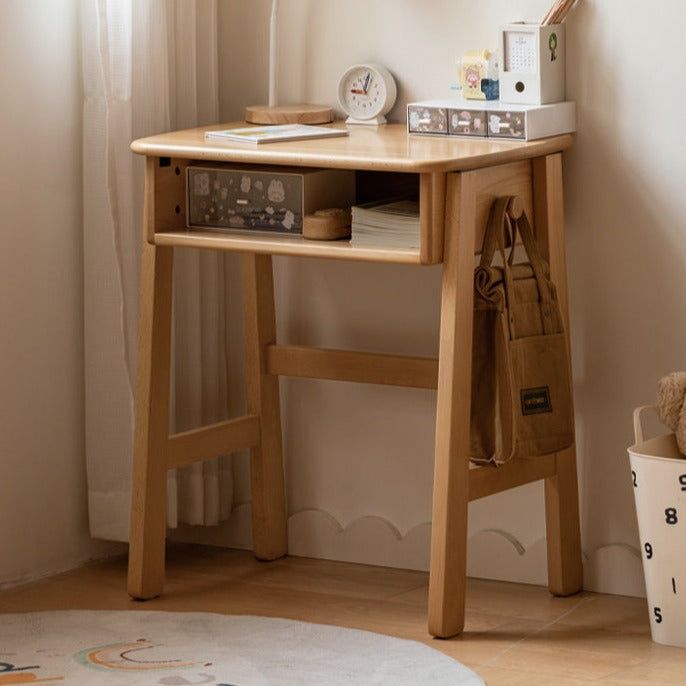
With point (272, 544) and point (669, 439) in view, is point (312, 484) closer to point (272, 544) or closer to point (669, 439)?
point (272, 544)

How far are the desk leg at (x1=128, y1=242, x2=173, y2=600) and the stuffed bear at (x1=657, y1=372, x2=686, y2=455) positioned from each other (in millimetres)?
905

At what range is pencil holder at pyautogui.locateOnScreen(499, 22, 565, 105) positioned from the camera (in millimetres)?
2770

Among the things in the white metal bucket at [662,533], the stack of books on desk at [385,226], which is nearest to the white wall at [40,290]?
the stack of books on desk at [385,226]

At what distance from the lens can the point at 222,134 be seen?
9.12 ft

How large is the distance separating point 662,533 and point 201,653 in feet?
2.56

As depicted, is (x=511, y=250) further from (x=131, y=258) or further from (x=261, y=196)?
(x=131, y=258)

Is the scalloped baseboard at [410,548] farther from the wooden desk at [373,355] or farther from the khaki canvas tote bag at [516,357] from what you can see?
the khaki canvas tote bag at [516,357]

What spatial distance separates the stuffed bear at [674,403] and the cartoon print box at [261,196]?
0.66 meters

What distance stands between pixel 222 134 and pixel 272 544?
2.91 feet

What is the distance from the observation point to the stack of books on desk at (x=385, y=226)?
8.52ft

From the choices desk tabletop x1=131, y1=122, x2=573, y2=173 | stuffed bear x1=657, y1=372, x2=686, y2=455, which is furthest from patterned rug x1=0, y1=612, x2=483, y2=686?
desk tabletop x1=131, y1=122, x2=573, y2=173

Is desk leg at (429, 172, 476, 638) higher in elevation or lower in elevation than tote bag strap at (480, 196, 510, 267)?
lower

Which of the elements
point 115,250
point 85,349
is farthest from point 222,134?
point 85,349

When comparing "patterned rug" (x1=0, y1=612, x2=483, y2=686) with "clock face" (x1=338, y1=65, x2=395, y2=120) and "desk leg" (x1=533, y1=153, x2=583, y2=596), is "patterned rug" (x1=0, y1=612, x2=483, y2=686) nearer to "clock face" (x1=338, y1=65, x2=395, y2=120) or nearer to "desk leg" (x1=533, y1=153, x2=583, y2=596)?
"desk leg" (x1=533, y1=153, x2=583, y2=596)
